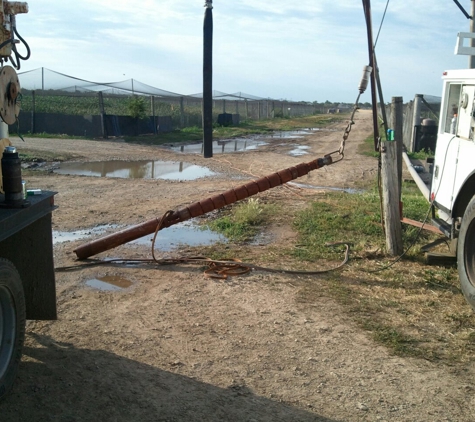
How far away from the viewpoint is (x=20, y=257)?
4.22 metres

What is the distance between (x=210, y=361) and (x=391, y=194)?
3.96 meters

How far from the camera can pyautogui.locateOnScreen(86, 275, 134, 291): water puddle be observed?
6.42 meters

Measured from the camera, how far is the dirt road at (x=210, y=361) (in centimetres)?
390

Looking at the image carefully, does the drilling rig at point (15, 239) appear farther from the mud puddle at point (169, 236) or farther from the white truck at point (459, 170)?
the white truck at point (459, 170)

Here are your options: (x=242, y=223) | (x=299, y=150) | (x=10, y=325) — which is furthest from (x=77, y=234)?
(x=299, y=150)

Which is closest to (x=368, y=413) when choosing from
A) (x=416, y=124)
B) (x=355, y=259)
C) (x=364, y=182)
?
(x=355, y=259)

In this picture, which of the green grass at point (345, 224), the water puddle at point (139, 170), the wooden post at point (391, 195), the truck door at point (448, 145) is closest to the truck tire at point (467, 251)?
the truck door at point (448, 145)

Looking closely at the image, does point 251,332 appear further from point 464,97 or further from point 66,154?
point 66,154

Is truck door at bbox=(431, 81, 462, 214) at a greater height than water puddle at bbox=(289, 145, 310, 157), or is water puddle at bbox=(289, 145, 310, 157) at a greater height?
truck door at bbox=(431, 81, 462, 214)

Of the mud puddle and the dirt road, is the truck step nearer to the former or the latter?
the dirt road

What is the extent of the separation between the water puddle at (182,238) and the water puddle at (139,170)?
569cm

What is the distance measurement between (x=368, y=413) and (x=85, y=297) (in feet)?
11.2

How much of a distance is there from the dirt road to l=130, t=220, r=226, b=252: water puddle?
3.87 feet

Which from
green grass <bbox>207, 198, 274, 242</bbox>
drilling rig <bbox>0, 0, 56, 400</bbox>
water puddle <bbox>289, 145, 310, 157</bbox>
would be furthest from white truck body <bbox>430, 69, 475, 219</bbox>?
water puddle <bbox>289, 145, 310, 157</bbox>
